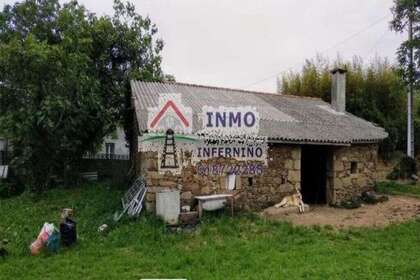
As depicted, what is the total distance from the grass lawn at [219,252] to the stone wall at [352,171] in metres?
2.77

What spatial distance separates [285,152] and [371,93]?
39.8 ft

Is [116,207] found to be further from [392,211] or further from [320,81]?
[320,81]

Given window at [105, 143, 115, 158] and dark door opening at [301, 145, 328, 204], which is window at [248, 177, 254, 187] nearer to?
dark door opening at [301, 145, 328, 204]

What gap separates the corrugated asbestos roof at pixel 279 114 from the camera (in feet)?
36.4

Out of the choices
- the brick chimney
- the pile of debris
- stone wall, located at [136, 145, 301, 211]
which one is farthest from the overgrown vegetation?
the pile of debris

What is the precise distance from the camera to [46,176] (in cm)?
1568

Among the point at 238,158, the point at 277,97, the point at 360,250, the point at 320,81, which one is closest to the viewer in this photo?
the point at 360,250

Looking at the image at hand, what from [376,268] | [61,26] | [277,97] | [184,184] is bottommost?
[376,268]

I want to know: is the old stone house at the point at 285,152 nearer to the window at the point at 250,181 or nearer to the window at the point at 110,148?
the window at the point at 250,181

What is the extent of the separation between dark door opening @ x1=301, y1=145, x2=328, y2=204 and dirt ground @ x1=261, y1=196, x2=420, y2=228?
136 cm

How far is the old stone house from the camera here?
10.1 m

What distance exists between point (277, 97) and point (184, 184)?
23.7ft

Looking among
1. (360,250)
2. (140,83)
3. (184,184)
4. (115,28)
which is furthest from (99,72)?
(360,250)

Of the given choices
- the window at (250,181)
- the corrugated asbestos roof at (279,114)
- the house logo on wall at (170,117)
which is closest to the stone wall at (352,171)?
the corrugated asbestos roof at (279,114)
